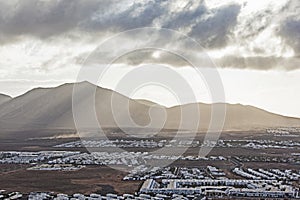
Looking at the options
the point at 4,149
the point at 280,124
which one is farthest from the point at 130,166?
Answer: the point at 280,124

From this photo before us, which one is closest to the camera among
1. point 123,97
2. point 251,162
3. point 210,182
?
point 210,182

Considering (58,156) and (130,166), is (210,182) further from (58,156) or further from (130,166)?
(58,156)

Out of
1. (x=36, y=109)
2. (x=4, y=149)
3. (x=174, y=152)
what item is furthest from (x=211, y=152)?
(x=36, y=109)

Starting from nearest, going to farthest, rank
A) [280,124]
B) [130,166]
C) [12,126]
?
[130,166] → [12,126] → [280,124]

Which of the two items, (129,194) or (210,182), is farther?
(210,182)

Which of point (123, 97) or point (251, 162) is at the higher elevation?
point (123, 97)

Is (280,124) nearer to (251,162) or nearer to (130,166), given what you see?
(251,162)
